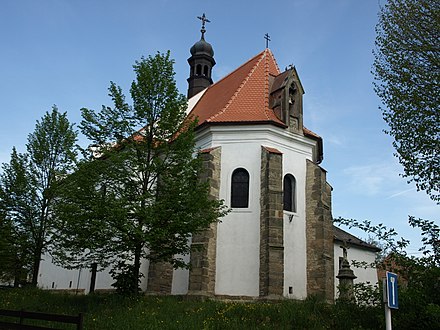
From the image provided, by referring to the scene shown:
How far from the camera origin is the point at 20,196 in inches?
790

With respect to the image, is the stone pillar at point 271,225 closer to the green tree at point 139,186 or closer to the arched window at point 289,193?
the arched window at point 289,193

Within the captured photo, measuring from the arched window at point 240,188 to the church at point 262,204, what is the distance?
0.04 m

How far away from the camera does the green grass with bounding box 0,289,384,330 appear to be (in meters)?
11.0

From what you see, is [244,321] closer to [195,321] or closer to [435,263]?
[195,321]

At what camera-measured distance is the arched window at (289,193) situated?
64.0 feet

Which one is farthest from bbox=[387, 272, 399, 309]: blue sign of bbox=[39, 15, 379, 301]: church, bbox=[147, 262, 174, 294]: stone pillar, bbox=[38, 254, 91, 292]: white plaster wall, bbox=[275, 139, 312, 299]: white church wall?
bbox=[38, 254, 91, 292]: white plaster wall

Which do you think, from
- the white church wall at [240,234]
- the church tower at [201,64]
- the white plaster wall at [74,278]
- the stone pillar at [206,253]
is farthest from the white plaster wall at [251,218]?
the church tower at [201,64]

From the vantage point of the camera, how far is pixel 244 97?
A: 21.1 meters

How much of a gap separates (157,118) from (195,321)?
23.6ft

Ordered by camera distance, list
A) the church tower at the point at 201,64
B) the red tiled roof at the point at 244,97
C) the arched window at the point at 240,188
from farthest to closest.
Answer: the church tower at the point at 201,64 < the red tiled roof at the point at 244,97 < the arched window at the point at 240,188

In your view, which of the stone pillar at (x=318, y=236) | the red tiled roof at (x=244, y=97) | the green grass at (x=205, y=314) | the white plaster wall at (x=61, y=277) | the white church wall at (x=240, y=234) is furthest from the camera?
the white plaster wall at (x=61, y=277)

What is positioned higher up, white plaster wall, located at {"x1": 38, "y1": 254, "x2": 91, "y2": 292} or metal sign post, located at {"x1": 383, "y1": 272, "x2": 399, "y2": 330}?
white plaster wall, located at {"x1": 38, "y1": 254, "x2": 91, "y2": 292}

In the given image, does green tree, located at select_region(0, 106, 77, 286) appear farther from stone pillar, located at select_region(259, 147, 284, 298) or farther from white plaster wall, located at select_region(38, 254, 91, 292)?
stone pillar, located at select_region(259, 147, 284, 298)

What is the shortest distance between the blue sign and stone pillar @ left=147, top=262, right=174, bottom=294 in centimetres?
1351
